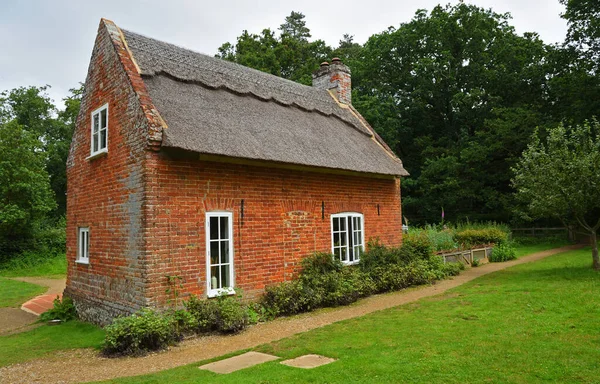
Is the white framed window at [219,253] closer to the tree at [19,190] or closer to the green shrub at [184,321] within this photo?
the green shrub at [184,321]

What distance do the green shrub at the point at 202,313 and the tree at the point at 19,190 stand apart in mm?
18544

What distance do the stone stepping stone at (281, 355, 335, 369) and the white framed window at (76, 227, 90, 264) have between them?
6676mm

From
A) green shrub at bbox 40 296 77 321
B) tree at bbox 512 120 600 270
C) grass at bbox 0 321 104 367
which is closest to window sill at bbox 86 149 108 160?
green shrub at bbox 40 296 77 321

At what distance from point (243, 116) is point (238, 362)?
6.34 meters

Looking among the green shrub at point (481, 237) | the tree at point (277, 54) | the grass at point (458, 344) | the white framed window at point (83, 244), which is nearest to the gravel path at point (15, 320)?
the white framed window at point (83, 244)

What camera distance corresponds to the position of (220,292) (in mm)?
8859

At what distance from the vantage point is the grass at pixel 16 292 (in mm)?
13539

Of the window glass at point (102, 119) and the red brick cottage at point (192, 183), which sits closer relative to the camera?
the red brick cottage at point (192, 183)

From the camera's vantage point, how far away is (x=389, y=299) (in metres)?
11.0

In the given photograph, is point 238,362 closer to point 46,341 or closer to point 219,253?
point 219,253

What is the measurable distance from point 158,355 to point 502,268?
44.6 ft

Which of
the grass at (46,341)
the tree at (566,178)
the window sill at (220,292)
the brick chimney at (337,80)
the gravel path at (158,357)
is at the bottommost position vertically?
the grass at (46,341)

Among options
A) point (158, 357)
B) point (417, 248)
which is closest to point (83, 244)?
point (158, 357)

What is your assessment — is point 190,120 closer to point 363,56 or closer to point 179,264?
point 179,264
